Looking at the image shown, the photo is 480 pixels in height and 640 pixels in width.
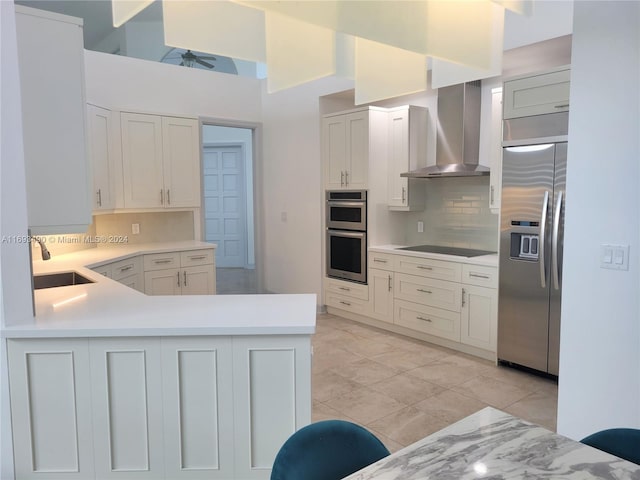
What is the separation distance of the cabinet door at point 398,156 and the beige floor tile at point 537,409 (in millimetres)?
2350

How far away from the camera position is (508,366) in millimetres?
3898

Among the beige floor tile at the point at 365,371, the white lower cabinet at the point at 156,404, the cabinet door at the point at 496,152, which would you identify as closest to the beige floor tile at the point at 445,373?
the beige floor tile at the point at 365,371

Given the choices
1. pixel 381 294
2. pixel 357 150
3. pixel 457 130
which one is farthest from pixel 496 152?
pixel 381 294

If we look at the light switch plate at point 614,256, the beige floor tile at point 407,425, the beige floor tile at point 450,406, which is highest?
the light switch plate at point 614,256

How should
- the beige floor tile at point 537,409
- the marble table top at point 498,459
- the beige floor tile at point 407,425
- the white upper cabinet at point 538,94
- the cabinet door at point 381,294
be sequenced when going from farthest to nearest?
the cabinet door at point 381,294 < the white upper cabinet at point 538,94 < the beige floor tile at point 537,409 < the beige floor tile at point 407,425 < the marble table top at point 498,459

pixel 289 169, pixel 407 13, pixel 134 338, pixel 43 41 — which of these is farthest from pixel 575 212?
pixel 289 169

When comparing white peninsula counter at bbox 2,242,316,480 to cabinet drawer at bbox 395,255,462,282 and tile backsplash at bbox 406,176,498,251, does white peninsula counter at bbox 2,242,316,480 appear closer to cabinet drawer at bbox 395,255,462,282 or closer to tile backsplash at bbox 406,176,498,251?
cabinet drawer at bbox 395,255,462,282

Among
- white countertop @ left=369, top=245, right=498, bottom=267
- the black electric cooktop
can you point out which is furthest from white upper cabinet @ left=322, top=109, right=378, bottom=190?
the black electric cooktop

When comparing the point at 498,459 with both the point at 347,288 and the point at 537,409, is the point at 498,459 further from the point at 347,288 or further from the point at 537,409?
the point at 347,288

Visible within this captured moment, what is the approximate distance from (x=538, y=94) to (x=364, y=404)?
2.60m

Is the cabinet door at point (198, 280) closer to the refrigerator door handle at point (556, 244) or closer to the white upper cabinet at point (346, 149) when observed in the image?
the white upper cabinet at point (346, 149)

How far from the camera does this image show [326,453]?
4.12 feet

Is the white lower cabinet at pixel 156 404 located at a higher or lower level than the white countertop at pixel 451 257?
lower

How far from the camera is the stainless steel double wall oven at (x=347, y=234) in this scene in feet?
16.8
